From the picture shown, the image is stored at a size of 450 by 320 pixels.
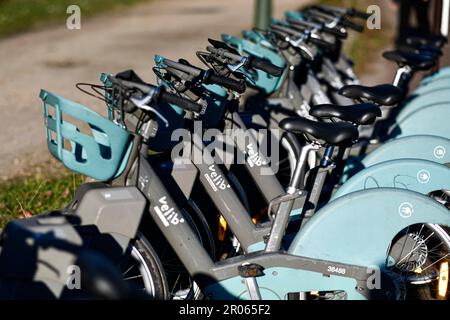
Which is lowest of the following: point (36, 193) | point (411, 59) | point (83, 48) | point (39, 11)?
point (39, 11)

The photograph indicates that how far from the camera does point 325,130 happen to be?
163 inches

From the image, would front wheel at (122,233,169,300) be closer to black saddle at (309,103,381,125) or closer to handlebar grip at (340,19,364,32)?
black saddle at (309,103,381,125)

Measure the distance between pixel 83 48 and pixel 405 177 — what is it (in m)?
8.12

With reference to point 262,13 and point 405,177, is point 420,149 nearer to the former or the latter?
point 405,177

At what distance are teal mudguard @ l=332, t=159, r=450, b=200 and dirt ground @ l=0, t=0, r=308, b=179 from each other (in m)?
3.16

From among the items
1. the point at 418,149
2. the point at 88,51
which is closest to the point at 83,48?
the point at 88,51

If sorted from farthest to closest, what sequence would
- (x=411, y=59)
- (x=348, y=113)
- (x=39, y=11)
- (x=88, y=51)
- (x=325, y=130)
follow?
(x=39, y=11) < (x=88, y=51) < (x=411, y=59) < (x=348, y=113) < (x=325, y=130)

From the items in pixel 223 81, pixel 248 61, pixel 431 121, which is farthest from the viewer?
pixel 431 121

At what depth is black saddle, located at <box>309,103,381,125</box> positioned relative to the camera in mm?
4480

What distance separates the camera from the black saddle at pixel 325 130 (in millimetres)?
4125

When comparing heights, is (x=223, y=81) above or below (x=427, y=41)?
above

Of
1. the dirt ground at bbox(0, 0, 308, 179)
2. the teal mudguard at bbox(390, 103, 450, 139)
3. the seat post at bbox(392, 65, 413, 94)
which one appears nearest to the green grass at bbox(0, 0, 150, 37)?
the dirt ground at bbox(0, 0, 308, 179)
